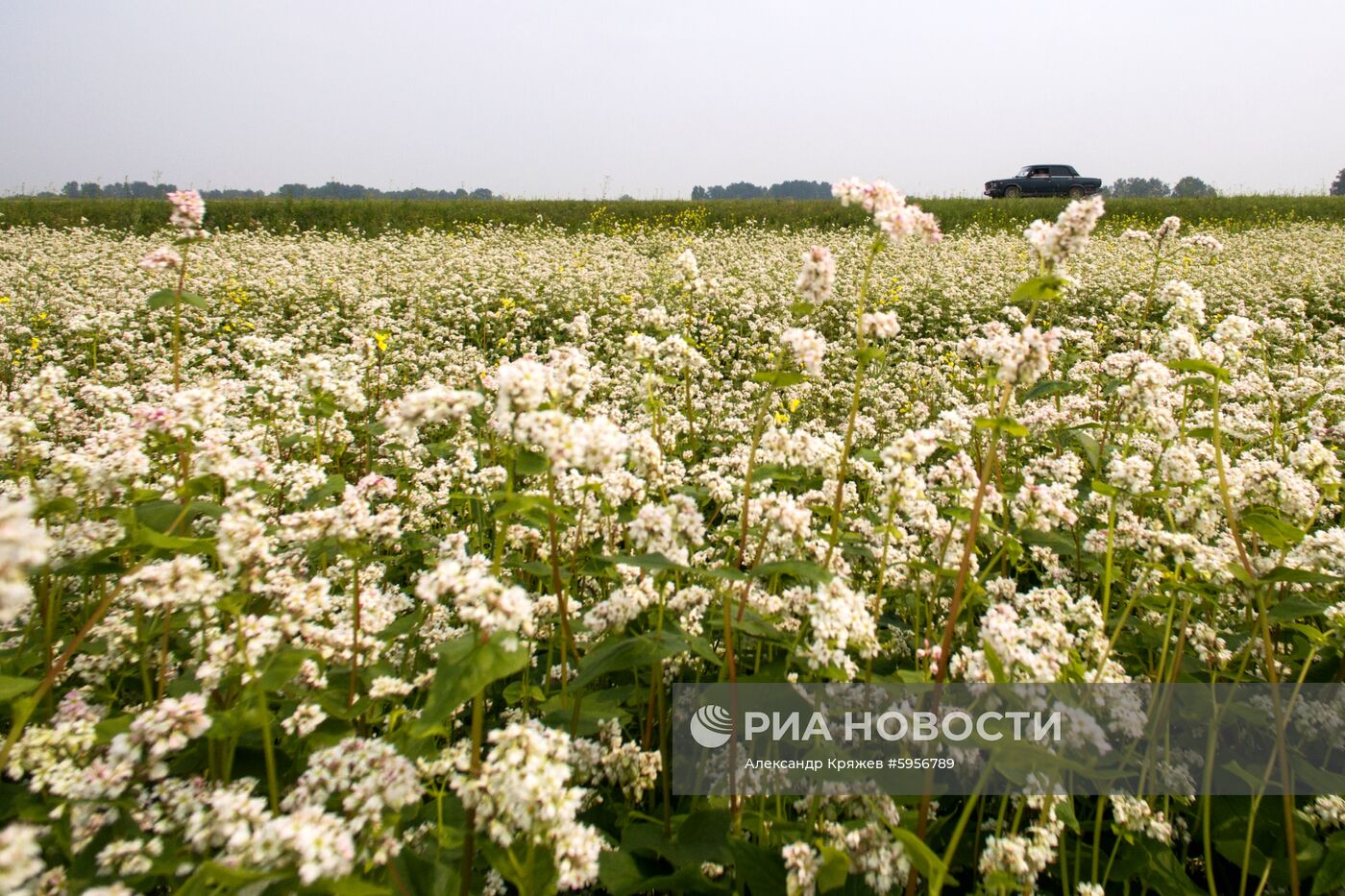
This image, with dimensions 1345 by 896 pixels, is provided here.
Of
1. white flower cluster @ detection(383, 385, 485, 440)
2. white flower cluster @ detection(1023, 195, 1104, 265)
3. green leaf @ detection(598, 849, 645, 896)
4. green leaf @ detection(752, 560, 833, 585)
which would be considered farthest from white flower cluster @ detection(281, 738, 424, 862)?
white flower cluster @ detection(1023, 195, 1104, 265)

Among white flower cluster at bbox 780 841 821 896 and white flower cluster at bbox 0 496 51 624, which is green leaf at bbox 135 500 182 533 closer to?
white flower cluster at bbox 0 496 51 624

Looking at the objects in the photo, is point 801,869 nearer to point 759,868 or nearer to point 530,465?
point 759,868

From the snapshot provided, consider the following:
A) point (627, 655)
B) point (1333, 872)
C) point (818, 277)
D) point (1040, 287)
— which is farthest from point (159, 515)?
point (1333, 872)

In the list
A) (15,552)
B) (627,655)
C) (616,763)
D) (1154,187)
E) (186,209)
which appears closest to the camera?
(15,552)

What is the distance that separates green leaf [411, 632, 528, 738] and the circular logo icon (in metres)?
1.26

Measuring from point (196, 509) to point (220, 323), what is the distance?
32.5 feet

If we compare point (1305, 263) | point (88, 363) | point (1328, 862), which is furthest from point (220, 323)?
point (1305, 263)

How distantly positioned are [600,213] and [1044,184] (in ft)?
89.2

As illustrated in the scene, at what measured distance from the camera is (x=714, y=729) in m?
2.77

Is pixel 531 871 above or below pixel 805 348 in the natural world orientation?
below

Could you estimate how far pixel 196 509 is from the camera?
2.46 meters

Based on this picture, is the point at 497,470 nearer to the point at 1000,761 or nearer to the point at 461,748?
the point at 461,748

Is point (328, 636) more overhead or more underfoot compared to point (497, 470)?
more underfoot

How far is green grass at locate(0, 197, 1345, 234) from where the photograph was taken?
1065 inches
